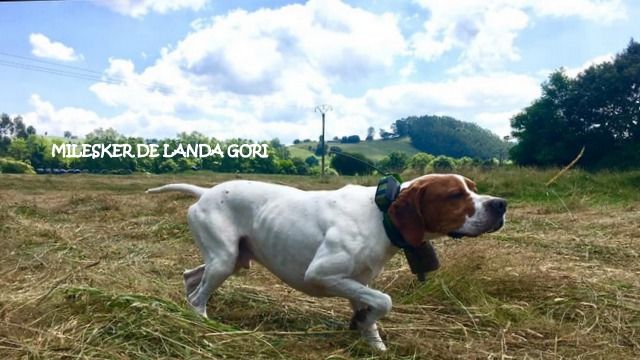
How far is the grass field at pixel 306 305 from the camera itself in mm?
3365

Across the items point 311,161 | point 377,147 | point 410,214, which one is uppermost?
point 410,214

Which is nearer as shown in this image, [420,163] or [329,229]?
[329,229]

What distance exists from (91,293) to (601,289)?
3687 mm

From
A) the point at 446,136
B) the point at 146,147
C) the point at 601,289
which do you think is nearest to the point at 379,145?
the point at 446,136

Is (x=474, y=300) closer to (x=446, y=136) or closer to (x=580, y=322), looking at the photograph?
(x=580, y=322)

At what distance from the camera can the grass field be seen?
3365 mm

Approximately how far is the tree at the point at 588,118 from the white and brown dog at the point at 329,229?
32.8 metres

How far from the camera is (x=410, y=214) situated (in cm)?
365

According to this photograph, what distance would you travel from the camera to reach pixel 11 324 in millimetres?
3402

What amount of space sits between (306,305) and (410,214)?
60.0 inches

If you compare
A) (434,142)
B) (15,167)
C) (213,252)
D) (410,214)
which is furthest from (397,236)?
(434,142)

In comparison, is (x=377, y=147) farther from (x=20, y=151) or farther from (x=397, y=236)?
(x=397, y=236)

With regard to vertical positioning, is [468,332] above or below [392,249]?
below

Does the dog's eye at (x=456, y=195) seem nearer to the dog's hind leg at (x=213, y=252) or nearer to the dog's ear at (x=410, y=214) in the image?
the dog's ear at (x=410, y=214)
